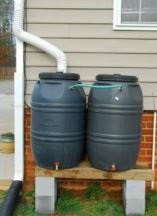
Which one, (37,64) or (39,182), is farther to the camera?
(37,64)

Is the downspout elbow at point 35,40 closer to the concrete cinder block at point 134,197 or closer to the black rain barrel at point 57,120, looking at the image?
the black rain barrel at point 57,120

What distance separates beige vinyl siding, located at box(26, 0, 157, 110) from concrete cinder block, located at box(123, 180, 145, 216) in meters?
0.90

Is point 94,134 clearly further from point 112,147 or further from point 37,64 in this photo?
point 37,64

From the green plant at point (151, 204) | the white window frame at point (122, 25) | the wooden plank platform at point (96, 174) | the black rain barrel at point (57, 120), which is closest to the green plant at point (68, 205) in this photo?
the wooden plank platform at point (96, 174)

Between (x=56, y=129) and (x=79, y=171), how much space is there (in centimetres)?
48

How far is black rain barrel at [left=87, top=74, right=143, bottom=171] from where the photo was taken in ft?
13.6

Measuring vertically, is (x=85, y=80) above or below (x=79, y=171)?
above

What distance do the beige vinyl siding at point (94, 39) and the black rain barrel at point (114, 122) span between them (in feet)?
1.88

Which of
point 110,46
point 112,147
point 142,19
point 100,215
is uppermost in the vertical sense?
point 142,19

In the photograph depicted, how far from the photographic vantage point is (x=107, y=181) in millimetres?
4938

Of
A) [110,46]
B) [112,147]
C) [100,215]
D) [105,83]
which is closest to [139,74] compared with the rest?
[110,46]

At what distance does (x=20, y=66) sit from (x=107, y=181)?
1.59 metres

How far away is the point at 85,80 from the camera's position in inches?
191

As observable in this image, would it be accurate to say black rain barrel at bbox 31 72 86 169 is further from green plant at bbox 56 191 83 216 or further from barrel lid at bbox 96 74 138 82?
green plant at bbox 56 191 83 216
